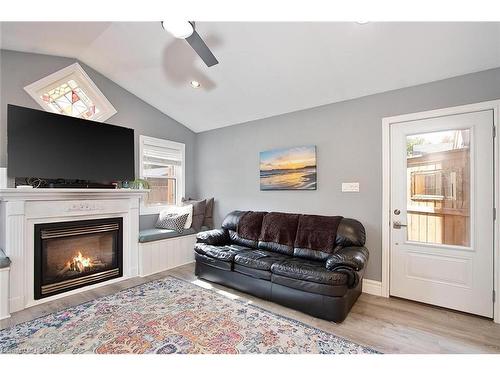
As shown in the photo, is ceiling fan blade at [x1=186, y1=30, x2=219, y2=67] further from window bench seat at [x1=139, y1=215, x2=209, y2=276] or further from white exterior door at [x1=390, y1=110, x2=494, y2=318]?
window bench seat at [x1=139, y1=215, x2=209, y2=276]

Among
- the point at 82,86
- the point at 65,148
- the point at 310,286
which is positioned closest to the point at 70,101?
the point at 82,86

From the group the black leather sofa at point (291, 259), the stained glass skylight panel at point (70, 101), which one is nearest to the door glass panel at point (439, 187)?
the black leather sofa at point (291, 259)

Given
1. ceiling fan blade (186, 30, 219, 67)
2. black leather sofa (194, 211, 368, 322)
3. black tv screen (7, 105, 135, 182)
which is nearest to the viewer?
ceiling fan blade (186, 30, 219, 67)

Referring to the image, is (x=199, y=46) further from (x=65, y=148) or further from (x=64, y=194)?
(x=64, y=194)

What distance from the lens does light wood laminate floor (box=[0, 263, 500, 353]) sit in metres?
1.91

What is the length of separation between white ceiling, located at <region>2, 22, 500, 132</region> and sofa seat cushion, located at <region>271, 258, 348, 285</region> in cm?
215

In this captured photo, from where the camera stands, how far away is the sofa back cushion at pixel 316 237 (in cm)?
287

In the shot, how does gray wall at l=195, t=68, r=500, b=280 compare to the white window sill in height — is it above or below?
above

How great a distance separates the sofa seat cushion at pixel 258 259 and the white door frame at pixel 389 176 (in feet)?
3.80

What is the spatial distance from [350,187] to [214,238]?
1994 mm

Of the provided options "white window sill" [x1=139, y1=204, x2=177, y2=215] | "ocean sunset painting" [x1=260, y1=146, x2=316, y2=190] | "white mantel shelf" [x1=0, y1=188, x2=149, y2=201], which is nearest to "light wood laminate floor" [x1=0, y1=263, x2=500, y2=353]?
"white mantel shelf" [x1=0, y1=188, x2=149, y2=201]

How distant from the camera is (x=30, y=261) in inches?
102
